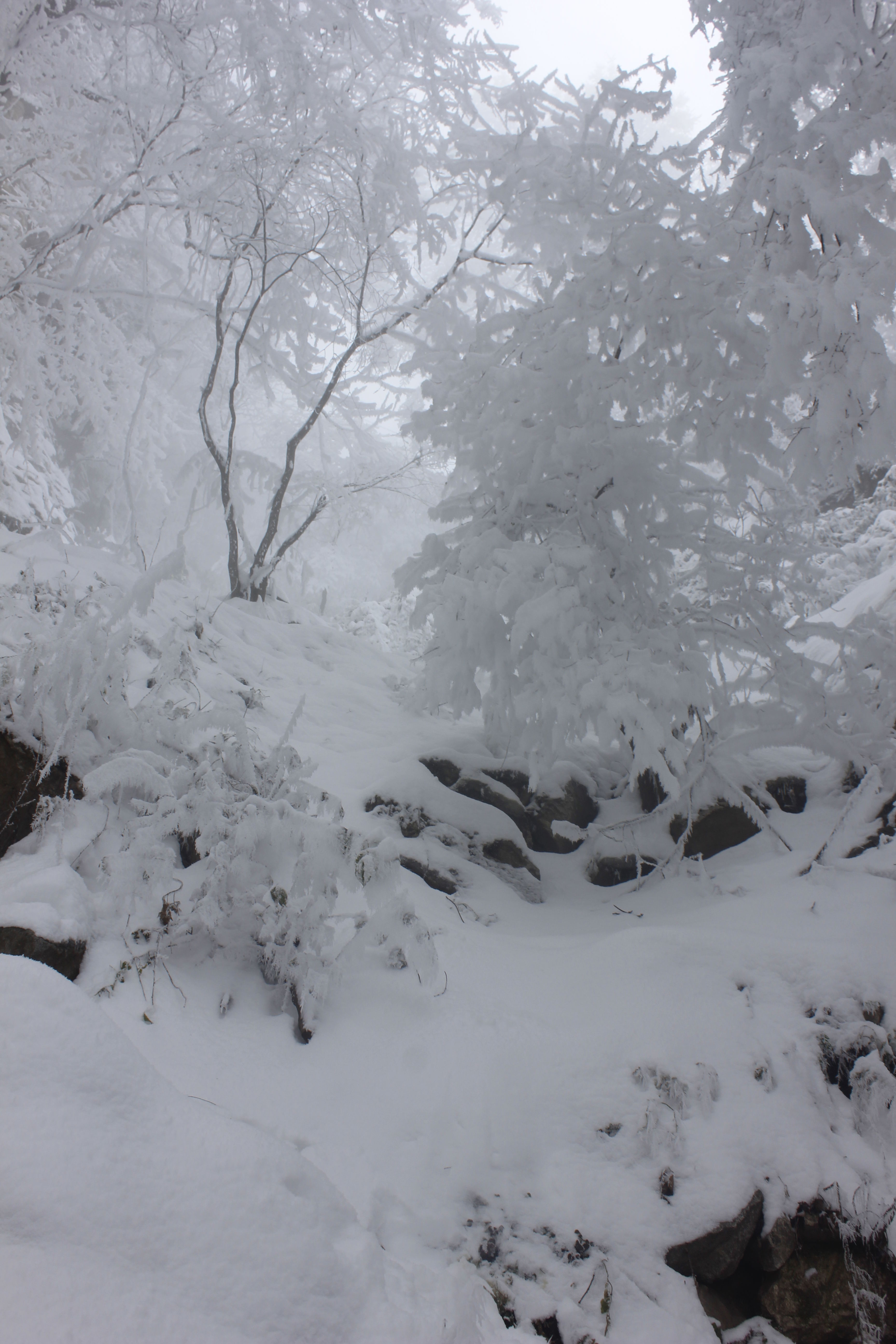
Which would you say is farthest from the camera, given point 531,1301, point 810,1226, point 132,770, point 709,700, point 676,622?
point 676,622

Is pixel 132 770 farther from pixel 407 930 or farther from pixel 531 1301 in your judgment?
pixel 531 1301

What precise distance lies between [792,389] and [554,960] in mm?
Answer: 3348

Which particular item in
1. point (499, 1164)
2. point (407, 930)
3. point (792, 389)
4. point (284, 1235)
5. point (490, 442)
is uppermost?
point (792, 389)

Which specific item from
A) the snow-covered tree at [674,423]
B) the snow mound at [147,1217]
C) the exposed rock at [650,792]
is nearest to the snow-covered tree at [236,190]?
the snow-covered tree at [674,423]

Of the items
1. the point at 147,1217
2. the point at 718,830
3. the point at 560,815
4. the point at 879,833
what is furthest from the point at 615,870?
the point at 147,1217

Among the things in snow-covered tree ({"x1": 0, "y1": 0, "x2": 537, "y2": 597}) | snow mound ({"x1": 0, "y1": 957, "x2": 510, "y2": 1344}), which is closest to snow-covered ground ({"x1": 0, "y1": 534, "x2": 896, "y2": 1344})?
snow mound ({"x1": 0, "y1": 957, "x2": 510, "y2": 1344})

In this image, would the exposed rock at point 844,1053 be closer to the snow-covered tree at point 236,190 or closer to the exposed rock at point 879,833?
the exposed rock at point 879,833

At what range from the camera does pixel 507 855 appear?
3.79 m

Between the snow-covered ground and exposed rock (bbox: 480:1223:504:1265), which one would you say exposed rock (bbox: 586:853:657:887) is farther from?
exposed rock (bbox: 480:1223:504:1265)

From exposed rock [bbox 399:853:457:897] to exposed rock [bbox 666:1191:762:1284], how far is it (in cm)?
175

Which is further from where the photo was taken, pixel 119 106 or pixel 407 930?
pixel 119 106

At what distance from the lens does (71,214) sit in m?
7.42

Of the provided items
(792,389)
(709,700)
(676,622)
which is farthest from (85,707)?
(792,389)

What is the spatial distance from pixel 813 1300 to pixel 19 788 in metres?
2.99
